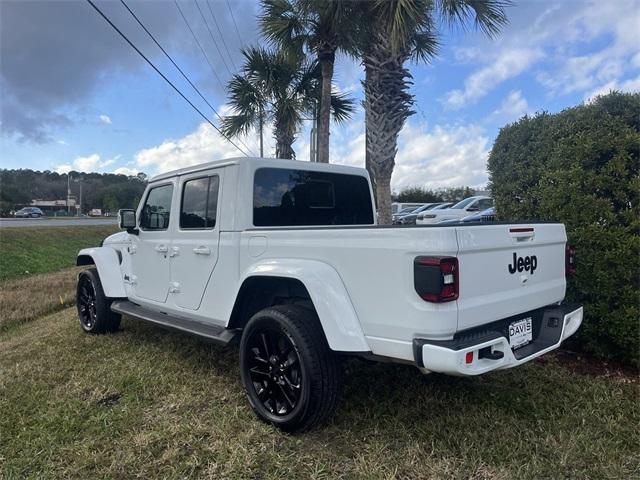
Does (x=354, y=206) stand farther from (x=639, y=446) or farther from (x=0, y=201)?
(x=0, y=201)

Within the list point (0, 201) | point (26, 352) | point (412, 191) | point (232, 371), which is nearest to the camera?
point (232, 371)

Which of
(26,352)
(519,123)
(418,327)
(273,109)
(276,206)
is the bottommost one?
(26,352)

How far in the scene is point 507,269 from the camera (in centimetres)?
268

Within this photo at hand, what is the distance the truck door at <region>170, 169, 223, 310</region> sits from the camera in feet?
12.0

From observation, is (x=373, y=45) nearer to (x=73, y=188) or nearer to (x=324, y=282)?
(x=324, y=282)

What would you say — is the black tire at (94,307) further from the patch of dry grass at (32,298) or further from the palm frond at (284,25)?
the palm frond at (284,25)

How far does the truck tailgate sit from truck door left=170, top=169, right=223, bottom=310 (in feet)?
6.54

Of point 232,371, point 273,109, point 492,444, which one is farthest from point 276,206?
point 273,109

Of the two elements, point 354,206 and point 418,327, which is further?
point 354,206

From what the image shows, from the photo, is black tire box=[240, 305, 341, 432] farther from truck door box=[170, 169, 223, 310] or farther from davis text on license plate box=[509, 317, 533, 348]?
davis text on license plate box=[509, 317, 533, 348]

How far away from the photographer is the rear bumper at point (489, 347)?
2.25 meters

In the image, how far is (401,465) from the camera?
101 inches

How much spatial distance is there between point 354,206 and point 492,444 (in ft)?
7.94

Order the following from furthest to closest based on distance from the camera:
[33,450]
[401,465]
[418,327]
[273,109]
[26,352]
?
[273,109] < [26,352] < [33,450] < [401,465] < [418,327]
